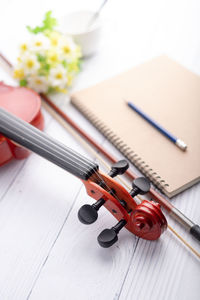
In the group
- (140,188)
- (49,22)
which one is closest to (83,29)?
(49,22)

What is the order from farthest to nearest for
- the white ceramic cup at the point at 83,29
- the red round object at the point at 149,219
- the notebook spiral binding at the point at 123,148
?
the white ceramic cup at the point at 83,29
the notebook spiral binding at the point at 123,148
the red round object at the point at 149,219

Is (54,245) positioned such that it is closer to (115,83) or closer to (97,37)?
(115,83)

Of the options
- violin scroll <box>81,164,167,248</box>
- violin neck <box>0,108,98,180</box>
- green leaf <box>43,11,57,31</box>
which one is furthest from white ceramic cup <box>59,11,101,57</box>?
violin scroll <box>81,164,167,248</box>

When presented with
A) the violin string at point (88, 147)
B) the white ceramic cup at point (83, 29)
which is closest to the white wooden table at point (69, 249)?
the violin string at point (88, 147)

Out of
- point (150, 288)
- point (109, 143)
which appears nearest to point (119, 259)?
point (150, 288)

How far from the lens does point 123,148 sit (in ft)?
2.86

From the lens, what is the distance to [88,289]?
0.65m

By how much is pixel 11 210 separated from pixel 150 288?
14.4 inches

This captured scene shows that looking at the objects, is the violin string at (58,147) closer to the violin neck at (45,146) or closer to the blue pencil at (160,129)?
the violin neck at (45,146)

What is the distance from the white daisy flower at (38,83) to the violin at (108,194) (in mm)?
319

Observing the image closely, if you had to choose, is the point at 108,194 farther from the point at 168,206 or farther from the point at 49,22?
the point at 49,22

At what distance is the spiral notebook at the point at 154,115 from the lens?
2.64 feet

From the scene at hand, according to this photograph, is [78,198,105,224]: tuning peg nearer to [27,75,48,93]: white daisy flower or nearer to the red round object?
the red round object

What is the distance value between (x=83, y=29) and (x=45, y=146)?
2.15 feet
